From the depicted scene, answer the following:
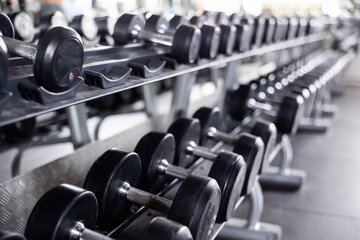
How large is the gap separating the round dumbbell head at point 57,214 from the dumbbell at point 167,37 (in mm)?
459

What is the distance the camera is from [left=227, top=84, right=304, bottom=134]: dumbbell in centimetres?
164

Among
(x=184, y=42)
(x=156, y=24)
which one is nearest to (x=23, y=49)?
(x=184, y=42)

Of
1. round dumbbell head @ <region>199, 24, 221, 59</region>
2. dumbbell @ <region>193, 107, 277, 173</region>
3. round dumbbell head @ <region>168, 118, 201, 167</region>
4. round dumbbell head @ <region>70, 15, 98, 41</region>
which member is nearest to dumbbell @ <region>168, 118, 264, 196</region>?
round dumbbell head @ <region>168, 118, 201, 167</region>

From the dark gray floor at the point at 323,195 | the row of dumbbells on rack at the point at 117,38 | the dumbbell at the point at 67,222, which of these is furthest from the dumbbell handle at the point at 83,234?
the dark gray floor at the point at 323,195

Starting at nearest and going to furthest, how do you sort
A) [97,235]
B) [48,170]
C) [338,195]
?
[97,235] < [48,170] < [338,195]

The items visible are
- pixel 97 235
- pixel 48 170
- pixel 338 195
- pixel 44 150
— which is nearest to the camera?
pixel 97 235

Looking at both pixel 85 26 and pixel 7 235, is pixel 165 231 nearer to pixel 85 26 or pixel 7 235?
pixel 7 235

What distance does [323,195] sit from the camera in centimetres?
182

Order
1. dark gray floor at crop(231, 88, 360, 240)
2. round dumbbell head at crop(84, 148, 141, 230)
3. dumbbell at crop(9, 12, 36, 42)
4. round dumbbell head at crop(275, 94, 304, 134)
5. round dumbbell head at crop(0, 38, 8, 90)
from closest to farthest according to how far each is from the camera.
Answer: round dumbbell head at crop(0, 38, 8, 90) < round dumbbell head at crop(84, 148, 141, 230) < dumbbell at crop(9, 12, 36, 42) < dark gray floor at crop(231, 88, 360, 240) < round dumbbell head at crop(275, 94, 304, 134)

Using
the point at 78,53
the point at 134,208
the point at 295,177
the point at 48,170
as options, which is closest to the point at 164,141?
the point at 134,208

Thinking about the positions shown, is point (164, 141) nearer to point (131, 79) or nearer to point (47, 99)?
point (131, 79)

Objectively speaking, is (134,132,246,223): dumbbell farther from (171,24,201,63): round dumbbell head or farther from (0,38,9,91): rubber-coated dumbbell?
Result: (0,38,9,91): rubber-coated dumbbell

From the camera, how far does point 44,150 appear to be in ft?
7.61

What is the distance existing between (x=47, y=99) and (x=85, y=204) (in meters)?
0.23
